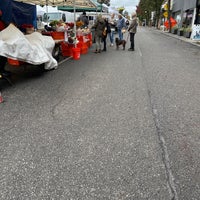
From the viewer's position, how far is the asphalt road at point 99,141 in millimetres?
2186

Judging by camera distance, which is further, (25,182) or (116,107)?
(116,107)

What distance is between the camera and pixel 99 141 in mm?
3006

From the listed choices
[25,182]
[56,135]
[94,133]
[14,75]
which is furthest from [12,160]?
[14,75]

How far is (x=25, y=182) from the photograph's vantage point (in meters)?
2.24

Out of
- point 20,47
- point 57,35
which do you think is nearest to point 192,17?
point 57,35

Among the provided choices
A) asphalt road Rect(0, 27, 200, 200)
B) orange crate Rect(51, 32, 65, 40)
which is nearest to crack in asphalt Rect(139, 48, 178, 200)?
asphalt road Rect(0, 27, 200, 200)

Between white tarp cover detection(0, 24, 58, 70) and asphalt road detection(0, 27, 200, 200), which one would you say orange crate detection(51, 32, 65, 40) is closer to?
white tarp cover detection(0, 24, 58, 70)

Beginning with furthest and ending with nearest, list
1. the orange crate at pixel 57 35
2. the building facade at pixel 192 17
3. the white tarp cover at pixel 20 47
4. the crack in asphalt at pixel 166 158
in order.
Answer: the building facade at pixel 192 17
the orange crate at pixel 57 35
the white tarp cover at pixel 20 47
the crack in asphalt at pixel 166 158

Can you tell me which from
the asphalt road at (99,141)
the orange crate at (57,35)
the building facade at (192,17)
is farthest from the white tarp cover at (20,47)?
the building facade at (192,17)

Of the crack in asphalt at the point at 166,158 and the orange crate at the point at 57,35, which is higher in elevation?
the orange crate at the point at 57,35

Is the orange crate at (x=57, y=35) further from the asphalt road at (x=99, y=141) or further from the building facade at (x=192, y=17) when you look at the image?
the building facade at (x=192, y=17)

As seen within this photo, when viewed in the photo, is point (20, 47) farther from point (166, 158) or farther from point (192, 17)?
point (192, 17)

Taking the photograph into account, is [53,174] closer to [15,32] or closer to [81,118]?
[81,118]

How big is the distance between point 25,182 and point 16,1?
1089 centimetres
